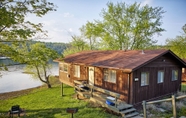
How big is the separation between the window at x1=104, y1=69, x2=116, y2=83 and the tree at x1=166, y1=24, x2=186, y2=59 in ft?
69.3

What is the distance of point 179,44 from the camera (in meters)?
26.1

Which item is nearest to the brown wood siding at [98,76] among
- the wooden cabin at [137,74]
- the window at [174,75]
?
the wooden cabin at [137,74]

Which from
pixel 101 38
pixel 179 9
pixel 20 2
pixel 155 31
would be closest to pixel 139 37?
pixel 155 31

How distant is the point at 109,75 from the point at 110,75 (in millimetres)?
95

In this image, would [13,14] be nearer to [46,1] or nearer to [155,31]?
[46,1]

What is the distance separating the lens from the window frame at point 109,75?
32.8ft

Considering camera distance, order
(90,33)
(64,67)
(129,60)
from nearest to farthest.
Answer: (129,60), (64,67), (90,33)

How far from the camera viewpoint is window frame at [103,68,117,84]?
9.99m

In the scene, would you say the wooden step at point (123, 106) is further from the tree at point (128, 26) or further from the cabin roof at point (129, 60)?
the tree at point (128, 26)

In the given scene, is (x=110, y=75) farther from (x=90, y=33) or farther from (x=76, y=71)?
(x=90, y=33)

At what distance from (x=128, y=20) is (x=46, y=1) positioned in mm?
18571

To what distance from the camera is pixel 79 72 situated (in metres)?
13.5

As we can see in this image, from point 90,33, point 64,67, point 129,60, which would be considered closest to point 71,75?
point 64,67

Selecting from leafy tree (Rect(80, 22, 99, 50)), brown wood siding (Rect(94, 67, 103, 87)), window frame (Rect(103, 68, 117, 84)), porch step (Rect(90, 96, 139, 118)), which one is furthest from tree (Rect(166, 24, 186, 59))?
porch step (Rect(90, 96, 139, 118))
